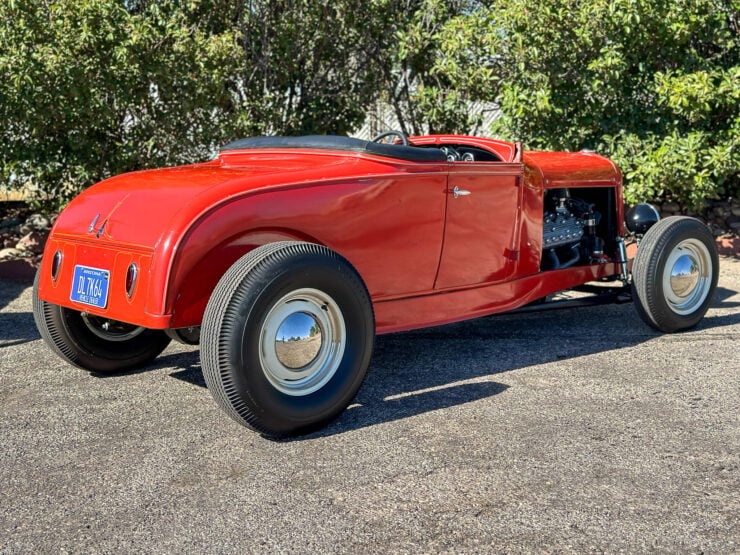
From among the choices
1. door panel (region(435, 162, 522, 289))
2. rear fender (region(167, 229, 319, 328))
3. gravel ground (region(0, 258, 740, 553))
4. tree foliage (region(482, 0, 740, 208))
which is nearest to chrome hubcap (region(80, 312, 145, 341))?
gravel ground (region(0, 258, 740, 553))

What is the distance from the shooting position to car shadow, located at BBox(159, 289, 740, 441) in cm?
383

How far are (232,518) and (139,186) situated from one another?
1.89 metres

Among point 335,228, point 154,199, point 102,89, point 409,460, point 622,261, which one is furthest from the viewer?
point 102,89

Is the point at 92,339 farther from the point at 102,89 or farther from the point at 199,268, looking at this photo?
the point at 102,89

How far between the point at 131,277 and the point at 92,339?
96 centimetres

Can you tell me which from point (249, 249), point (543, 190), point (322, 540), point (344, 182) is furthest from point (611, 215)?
point (322, 540)

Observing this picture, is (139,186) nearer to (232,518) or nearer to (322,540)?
(232,518)

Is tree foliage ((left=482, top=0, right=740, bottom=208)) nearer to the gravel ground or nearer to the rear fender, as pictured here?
the gravel ground

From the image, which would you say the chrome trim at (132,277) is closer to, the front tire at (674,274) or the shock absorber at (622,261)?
the front tire at (674,274)

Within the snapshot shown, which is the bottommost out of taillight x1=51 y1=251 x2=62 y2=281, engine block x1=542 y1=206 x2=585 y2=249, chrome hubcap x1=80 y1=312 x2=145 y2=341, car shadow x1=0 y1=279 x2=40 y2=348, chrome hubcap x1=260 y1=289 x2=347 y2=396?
car shadow x1=0 y1=279 x2=40 y2=348

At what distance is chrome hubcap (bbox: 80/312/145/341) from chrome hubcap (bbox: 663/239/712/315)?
3.33 m

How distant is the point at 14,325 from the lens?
18.6 ft

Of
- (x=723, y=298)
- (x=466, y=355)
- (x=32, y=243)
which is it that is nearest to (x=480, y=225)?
(x=466, y=355)

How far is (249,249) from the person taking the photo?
3.59 meters
